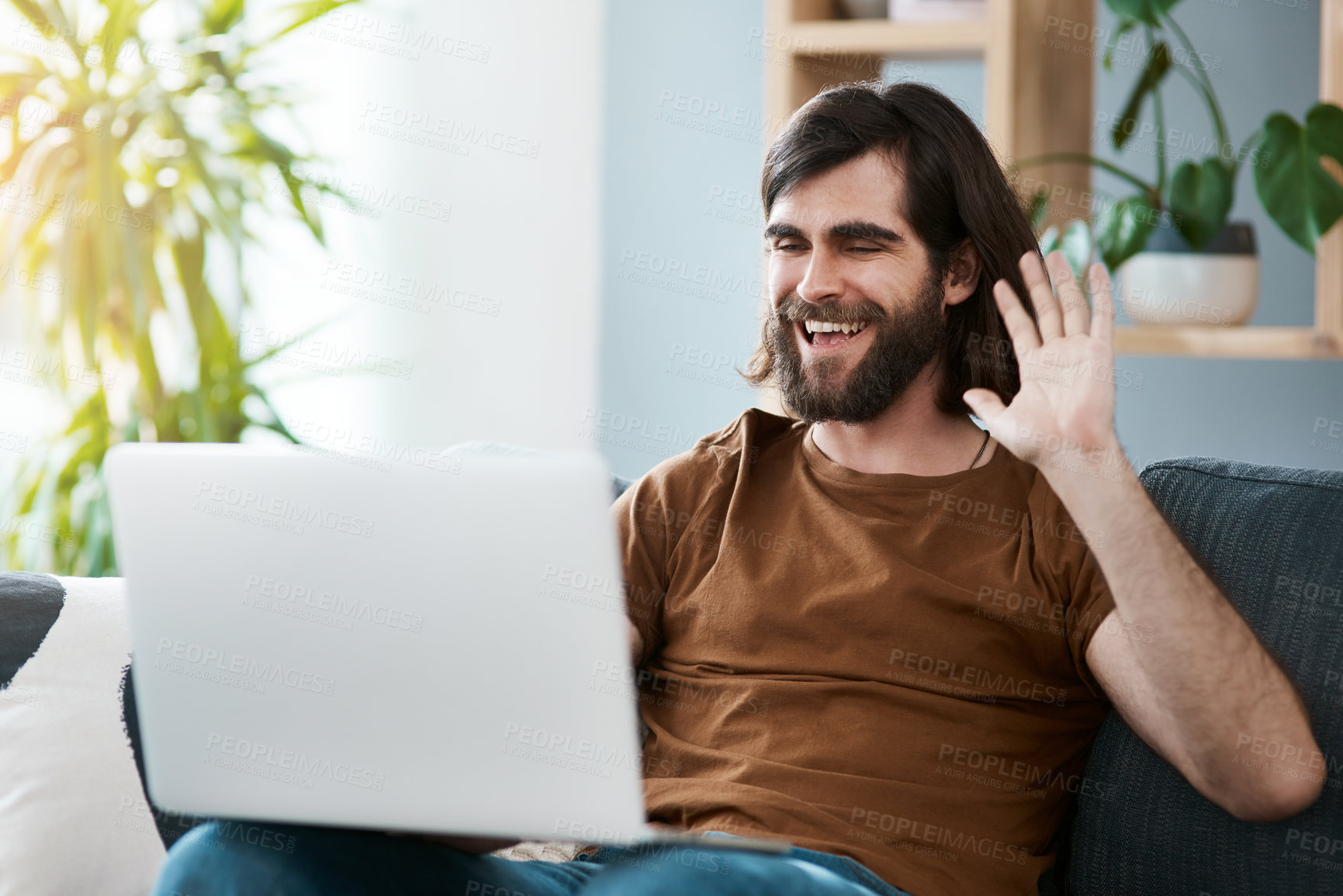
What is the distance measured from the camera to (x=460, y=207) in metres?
3.10

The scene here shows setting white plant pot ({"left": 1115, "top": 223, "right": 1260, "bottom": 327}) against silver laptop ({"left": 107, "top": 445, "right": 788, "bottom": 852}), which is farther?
white plant pot ({"left": 1115, "top": 223, "right": 1260, "bottom": 327})

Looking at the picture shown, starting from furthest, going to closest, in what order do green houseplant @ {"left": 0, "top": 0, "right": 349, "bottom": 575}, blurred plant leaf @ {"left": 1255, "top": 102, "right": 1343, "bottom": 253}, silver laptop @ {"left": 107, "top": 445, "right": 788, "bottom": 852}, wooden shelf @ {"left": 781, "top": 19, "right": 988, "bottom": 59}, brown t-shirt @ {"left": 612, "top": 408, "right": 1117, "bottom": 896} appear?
1. green houseplant @ {"left": 0, "top": 0, "right": 349, "bottom": 575}
2. wooden shelf @ {"left": 781, "top": 19, "right": 988, "bottom": 59}
3. blurred plant leaf @ {"left": 1255, "top": 102, "right": 1343, "bottom": 253}
4. brown t-shirt @ {"left": 612, "top": 408, "right": 1117, "bottom": 896}
5. silver laptop @ {"left": 107, "top": 445, "right": 788, "bottom": 852}

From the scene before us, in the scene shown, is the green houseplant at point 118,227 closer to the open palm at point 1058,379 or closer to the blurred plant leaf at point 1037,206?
the blurred plant leaf at point 1037,206

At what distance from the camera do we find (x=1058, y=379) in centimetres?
126

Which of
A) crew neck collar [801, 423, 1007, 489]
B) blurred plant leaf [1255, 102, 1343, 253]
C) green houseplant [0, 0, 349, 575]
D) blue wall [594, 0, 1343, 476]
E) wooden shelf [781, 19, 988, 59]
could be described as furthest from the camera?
blue wall [594, 0, 1343, 476]

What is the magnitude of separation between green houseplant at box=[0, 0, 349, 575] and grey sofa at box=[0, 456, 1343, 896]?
Result: 112 cm

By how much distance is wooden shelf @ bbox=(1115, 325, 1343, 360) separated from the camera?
187 cm

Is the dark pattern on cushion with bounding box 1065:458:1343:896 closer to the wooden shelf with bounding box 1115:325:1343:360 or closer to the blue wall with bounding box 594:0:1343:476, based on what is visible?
the wooden shelf with bounding box 1115:325:1343:360

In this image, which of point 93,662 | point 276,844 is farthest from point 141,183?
point 276,844

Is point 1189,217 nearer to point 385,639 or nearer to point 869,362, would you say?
point 869,362

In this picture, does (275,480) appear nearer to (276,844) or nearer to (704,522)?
(276,844)

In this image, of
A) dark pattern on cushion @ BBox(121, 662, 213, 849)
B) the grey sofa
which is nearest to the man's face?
the grey sofa

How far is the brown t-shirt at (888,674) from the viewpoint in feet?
4.08

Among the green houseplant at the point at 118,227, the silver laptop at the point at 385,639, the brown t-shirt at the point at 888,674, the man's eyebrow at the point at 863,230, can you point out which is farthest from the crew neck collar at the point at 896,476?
the green houseplant at the point at 118,227
